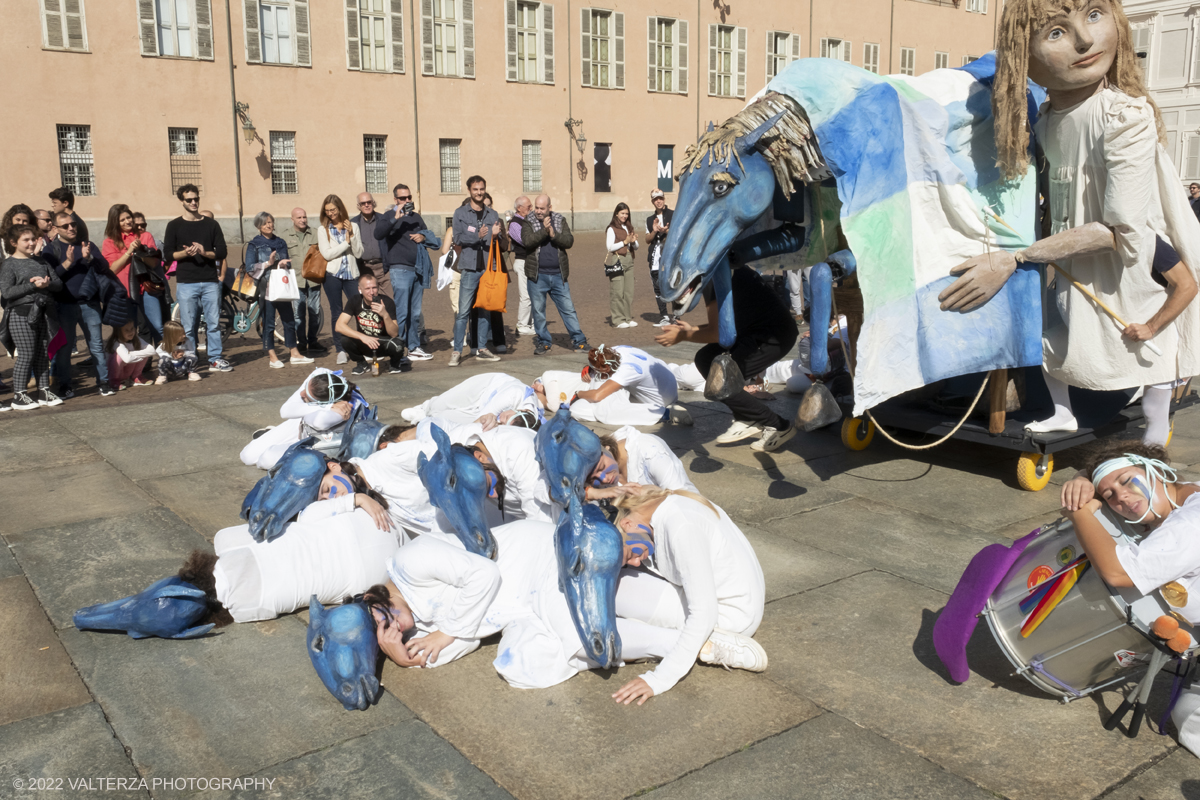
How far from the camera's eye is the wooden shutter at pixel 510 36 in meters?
28.5

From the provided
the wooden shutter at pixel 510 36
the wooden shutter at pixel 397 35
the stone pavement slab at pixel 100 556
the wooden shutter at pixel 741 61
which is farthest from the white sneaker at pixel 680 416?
the wooden shutter at pixel 741 61

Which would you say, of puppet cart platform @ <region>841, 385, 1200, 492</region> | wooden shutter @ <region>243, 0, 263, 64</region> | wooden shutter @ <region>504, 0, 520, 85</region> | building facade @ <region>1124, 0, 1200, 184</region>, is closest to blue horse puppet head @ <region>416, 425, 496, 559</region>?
puppet cart platform @ <region>841, 385, 1200, 492</region>

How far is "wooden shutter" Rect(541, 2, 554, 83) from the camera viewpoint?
29047 millimetres

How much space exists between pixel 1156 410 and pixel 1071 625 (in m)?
2.95

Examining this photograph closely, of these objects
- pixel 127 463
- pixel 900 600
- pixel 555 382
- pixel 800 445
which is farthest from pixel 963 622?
pixel 127 463

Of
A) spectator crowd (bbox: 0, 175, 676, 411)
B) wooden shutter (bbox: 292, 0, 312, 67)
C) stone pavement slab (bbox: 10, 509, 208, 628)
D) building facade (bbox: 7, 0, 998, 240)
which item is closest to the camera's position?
stone pavement slab (bbox: 10, 509, 208, 628)

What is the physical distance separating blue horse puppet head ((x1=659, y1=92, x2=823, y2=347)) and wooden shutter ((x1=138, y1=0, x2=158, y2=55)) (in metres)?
22.1

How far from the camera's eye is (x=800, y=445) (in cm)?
750

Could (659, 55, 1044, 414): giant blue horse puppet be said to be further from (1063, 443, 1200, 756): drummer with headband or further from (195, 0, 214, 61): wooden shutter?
(195, 0, 214, 61): wooden shutter

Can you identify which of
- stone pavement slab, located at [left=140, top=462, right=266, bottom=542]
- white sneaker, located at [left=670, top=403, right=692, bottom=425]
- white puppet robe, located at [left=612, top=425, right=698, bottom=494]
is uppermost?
white puppet robe, located at [left=612, top=425, right=698, bottom=494]

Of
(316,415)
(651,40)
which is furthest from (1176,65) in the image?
(316,415)

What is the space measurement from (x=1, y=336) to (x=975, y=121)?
8115mm

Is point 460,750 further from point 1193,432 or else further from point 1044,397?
point 1193,432

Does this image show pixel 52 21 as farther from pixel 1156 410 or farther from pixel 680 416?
pixel 1156 410
